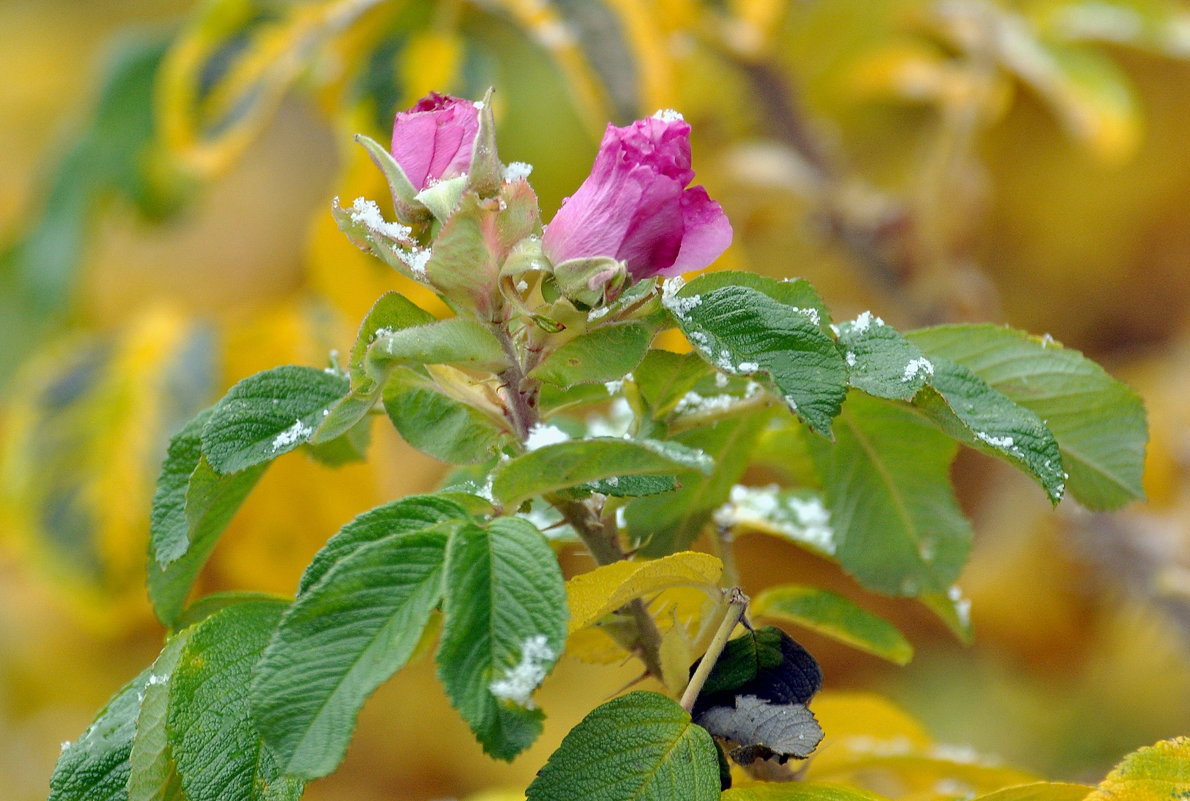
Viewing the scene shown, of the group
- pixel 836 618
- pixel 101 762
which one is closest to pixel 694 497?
pixel 836 618

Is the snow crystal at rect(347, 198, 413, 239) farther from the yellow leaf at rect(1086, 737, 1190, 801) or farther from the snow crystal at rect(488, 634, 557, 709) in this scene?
the yellow leaf at rect(1086, 737, 1190, 801)

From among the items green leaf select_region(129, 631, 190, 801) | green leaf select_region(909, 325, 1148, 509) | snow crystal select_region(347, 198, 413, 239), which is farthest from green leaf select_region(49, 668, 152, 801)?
green leaf select_region(909, 325, 1148, 509)

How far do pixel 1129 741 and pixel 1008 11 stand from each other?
65 cm

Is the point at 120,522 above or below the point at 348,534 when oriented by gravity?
above

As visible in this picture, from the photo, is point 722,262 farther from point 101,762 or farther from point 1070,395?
point 101,762

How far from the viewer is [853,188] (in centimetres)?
77

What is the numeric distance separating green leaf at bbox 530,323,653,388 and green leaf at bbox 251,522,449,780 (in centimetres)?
5

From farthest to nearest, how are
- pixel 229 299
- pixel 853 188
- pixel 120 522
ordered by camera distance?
pixel 229 299 → pixel 853 188 → pixel 120 522

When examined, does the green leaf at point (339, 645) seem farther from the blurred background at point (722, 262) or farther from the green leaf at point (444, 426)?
the blurred background at point (722, 262)

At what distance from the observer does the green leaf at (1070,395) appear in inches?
10.9

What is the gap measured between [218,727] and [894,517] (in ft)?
0.64

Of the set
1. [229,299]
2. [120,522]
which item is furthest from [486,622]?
[229,299]

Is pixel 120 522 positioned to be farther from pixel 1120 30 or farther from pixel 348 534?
pixel 1120 30

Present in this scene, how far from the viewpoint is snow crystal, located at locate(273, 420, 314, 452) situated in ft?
0.74
